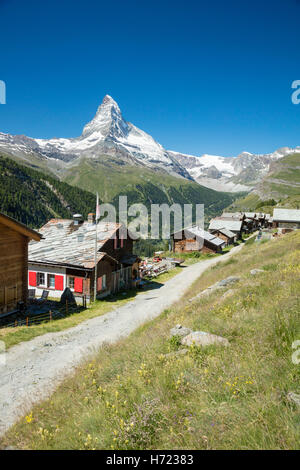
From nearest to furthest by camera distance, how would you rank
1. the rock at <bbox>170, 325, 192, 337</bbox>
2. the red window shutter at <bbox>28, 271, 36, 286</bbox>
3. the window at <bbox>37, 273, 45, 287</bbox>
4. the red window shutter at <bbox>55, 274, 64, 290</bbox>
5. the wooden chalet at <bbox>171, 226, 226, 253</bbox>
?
the rock at <bbox>170, 325, 192, 337</bbox>, the red window shutter at <bbox>55, 274, 64, 290</bbox>, the window at <bbox>37, 273, 45, 287</bbox>, the red window shutter at <bbox>28, 271, 36, 286</bbox>, the wooden chalet at <bbox>171, 226, 226, 253</bbox>

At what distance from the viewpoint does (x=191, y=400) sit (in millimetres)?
5102

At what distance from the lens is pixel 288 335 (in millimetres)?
6371

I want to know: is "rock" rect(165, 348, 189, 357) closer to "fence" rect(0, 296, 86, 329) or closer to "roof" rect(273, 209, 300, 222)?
"fence" rect(0, 296, 86, 329)

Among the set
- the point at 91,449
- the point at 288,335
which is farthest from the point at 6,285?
the point at 288,335

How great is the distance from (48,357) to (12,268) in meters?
9.62

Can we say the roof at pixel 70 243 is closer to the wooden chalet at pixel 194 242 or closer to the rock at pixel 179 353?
the rock at pixel 179 353

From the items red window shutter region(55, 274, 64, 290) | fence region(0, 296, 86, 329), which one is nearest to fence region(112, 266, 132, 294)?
red window shutter region(55, 274, 64, 290)

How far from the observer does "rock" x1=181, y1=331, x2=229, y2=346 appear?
24.1ft

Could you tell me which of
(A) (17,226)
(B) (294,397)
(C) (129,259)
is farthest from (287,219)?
(B) (294,397)

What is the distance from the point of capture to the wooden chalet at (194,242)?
204 feet

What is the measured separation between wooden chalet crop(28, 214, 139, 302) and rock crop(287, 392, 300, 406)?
78.6 feet

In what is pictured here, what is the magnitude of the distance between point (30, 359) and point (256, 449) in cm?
1252

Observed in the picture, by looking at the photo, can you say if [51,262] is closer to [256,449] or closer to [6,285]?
[6,285]
